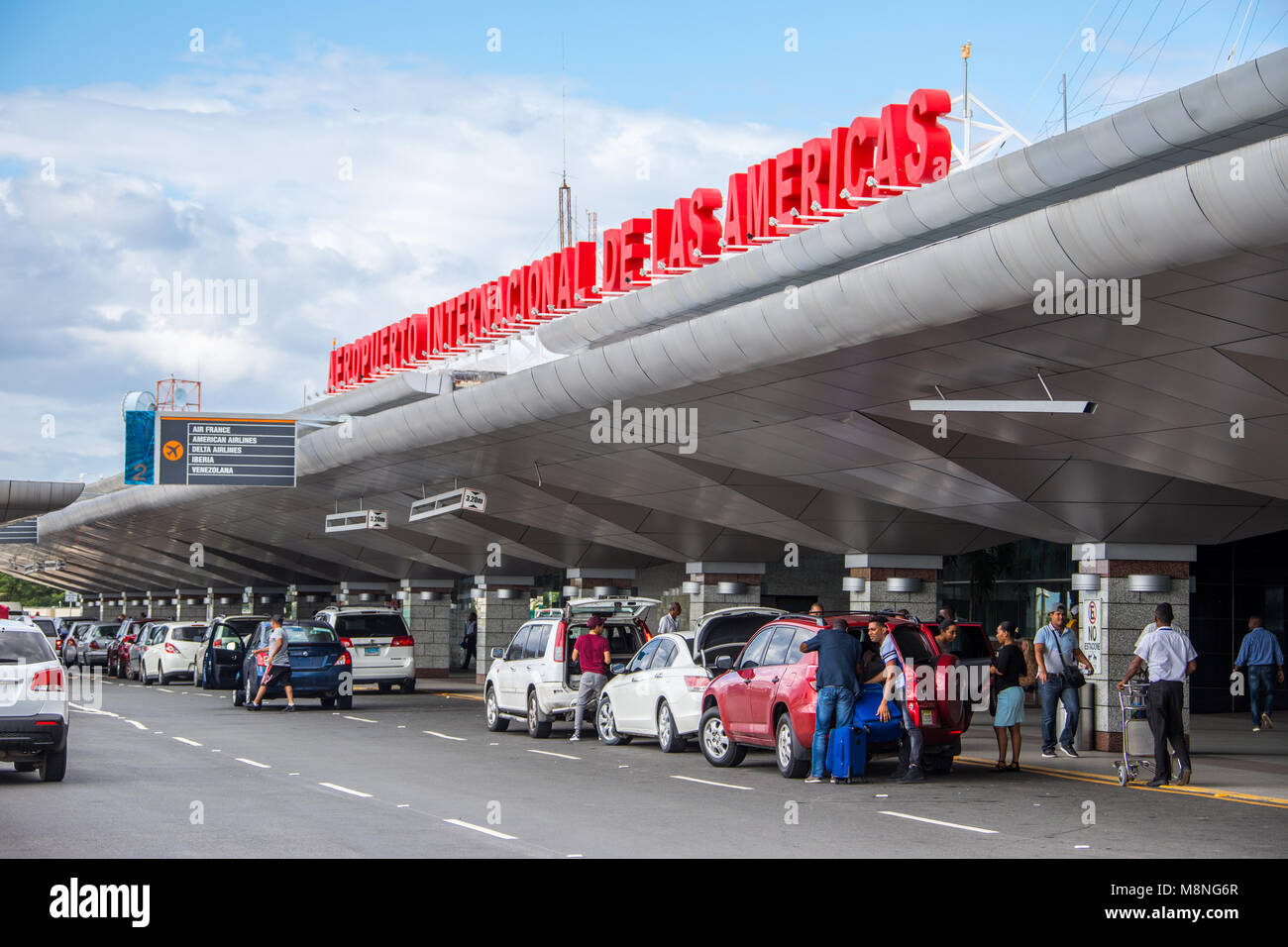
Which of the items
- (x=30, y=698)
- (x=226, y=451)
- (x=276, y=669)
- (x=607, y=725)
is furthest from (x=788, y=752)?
(x=226, y=451)

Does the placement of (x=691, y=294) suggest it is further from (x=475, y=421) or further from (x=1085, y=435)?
(x=1085, y=435)

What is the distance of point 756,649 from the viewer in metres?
17.6

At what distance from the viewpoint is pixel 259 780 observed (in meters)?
15.6

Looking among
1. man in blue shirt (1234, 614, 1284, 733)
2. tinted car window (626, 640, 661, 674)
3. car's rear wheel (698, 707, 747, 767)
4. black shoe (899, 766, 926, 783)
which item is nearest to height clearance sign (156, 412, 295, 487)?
tinted car window (626, 640, 661, 674)

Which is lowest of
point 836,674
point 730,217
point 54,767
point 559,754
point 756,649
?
point 559,754

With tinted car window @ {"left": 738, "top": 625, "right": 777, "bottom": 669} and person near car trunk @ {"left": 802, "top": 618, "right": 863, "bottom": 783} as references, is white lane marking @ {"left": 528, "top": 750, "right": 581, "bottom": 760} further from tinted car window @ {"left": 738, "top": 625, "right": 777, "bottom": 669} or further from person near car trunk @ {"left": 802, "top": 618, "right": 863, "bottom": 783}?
person near car trunk @ {"left": 802, "top": 618, "right": 863, "bottom": 783}

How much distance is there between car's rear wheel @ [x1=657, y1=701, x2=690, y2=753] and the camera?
A: 65.6 feet

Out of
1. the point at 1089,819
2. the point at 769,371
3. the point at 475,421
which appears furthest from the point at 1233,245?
the point at 475,421

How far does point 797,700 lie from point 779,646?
3.06ft

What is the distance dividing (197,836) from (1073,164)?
18.5 m

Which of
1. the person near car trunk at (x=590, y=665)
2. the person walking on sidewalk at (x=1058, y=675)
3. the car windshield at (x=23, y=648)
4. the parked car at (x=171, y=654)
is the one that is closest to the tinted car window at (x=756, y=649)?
the person walking on sidewalk at (x=1058, y=675)

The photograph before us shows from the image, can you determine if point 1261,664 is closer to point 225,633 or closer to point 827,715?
point 827,715

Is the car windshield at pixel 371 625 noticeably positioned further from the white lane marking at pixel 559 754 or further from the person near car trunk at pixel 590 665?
the white lane marking at pixel 559 754

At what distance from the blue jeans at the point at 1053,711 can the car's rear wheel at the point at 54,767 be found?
460 inches
